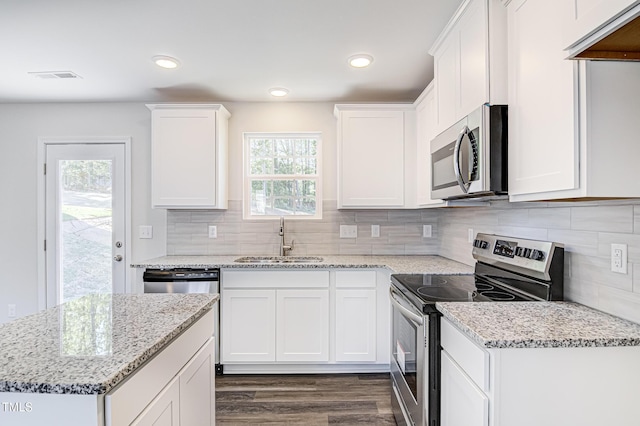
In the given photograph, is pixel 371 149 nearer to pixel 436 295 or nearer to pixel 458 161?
pixel 458 161

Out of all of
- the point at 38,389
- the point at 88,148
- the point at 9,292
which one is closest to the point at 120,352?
the point at 38,389

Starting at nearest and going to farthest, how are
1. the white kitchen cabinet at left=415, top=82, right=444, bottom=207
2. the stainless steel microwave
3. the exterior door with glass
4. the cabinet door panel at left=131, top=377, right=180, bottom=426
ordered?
the cabinet door panel at left=131, top=377, right=180, bottom=426 < the stainless steel microwave < the white kitchen cabinet at left=415, top=82, right=444, bottom=207 < the exterior door with glass

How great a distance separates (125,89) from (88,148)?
0.80 meters

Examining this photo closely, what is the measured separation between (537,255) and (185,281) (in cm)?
238

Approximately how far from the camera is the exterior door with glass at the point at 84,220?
328 centimetres

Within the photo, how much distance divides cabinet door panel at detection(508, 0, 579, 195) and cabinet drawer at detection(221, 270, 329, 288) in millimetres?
1684

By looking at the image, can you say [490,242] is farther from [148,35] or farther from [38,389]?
[148,35]

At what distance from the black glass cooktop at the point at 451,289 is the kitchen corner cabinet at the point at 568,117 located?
569 mm

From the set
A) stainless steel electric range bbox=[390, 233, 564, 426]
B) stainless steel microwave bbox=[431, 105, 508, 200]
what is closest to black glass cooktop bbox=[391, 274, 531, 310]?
stainless steel electric range bbox=[390, 233, 564, 426]

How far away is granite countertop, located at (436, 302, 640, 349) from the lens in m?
1.07

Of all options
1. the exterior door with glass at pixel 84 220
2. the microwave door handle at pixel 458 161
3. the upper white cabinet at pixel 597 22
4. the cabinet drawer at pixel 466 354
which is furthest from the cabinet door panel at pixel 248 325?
the upper white cabinet at pixel 597 22

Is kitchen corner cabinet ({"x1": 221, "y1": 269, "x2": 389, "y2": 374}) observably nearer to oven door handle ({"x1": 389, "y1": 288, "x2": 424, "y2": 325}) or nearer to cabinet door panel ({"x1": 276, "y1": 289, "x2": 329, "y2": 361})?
cabinet door panel ({"x1": 276, "y1": 289, "x2": 329, "y2": 361})

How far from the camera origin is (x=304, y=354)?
8.86ft

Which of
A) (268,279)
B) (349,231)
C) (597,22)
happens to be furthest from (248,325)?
(597,22)
